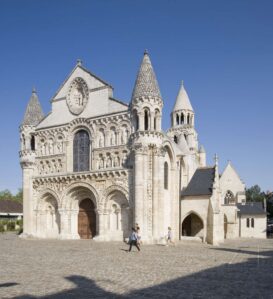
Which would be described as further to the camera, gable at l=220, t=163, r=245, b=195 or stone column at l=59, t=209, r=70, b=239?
gable at l=220, t=163, r=245, b=195

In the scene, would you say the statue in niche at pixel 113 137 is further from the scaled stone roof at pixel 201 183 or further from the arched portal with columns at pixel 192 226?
the arched portal with columns at pixel 192 226

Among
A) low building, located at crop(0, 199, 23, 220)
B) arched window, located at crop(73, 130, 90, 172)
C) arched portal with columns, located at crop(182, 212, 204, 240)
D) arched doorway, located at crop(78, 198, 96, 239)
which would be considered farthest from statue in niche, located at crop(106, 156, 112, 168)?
low building, located at crop(0, 199, 23, 220)

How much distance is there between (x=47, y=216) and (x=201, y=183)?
50.1 ft

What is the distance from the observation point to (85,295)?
1019 centimetres

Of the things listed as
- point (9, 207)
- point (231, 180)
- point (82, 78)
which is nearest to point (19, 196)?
point (9, 207)

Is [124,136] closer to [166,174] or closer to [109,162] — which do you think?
[109,162]

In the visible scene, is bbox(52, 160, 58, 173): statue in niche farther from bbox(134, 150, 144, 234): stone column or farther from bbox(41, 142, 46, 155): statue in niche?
bbox(134, 150, 144, 234): stone column

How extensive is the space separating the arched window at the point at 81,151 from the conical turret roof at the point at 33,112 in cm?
571

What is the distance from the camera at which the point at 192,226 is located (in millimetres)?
36312

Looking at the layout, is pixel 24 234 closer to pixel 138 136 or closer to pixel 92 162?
pixel 92 162

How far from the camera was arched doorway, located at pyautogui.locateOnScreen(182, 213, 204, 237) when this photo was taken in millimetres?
35734

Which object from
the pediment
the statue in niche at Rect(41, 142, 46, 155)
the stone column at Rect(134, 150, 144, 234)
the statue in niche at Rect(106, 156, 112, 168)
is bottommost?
the stone column at Rect(134, 150, 144, 234)

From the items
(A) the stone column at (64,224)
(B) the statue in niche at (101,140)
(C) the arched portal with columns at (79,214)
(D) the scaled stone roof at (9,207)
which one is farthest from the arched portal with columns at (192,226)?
(D) the scaled stone roof at (9,207)

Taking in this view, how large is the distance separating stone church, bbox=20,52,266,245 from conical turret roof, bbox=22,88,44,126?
10 centimetres
